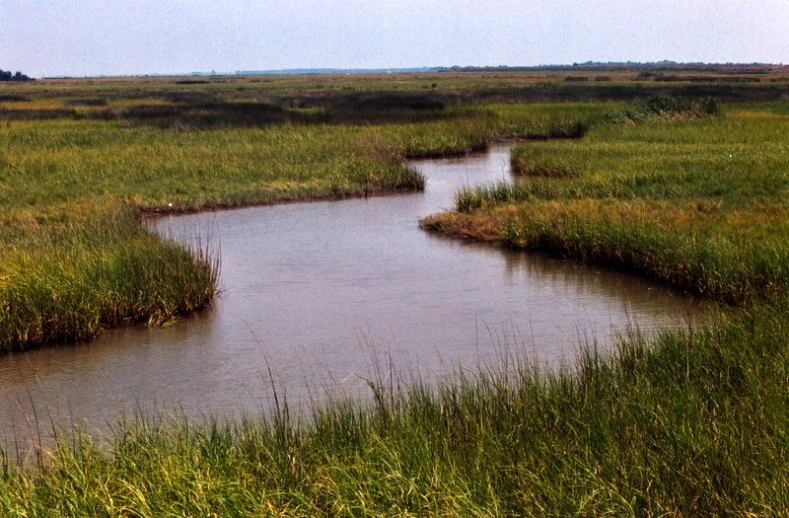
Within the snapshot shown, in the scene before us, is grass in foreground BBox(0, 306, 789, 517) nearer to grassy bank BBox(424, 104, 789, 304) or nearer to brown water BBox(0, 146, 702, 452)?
brown water BBox(0, 146, 702, 452)

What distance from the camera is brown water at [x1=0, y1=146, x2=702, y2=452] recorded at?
929cm

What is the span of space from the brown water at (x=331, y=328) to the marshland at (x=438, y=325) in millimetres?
276

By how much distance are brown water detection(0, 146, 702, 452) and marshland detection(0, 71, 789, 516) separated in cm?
28

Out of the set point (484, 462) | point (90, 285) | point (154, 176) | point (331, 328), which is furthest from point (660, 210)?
point (154, 176)

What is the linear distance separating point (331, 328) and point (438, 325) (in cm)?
134

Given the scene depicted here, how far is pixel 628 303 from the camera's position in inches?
492

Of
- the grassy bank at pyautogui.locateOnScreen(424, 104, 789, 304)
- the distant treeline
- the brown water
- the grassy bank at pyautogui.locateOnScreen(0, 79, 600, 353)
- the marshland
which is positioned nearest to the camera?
the marshland

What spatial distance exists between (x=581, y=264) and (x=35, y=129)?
78.9 ft

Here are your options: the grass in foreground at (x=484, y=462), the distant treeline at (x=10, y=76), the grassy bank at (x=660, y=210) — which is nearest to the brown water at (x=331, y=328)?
the grassy bank at (x=660, y=210)

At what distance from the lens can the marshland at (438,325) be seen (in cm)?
529

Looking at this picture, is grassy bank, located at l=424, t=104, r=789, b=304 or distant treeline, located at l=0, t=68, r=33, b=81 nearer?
grassy bank, located at l=424, t=104, r=789, b=304

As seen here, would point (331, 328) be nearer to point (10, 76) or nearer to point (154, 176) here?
point (154, 176)

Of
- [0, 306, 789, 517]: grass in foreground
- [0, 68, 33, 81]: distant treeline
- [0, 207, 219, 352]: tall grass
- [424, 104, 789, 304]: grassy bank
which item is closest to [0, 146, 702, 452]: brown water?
[0, 207, 219, 352]: tall grass

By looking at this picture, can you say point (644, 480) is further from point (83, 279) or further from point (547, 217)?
point (547, 217)
